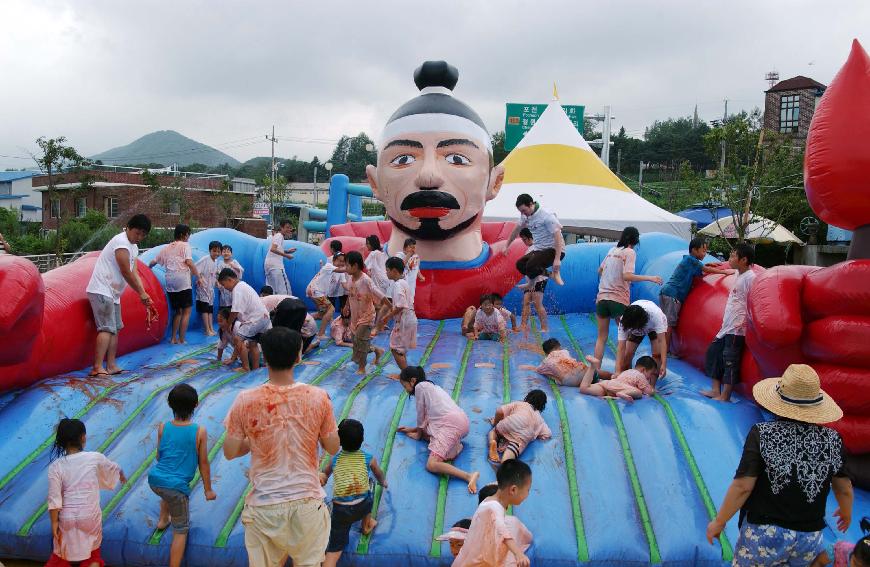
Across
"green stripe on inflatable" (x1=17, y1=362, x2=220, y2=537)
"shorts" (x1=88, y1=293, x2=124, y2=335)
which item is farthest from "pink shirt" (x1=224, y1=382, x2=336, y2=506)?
"shorts" (x1=88, y1=293, x2=124, y2=335)

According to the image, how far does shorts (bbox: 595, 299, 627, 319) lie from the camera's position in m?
5.63

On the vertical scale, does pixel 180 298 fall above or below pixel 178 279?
below

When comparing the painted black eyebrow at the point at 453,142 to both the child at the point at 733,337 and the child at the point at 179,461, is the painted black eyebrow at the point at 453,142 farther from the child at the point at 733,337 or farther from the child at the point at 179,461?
the child at the point at 179,461

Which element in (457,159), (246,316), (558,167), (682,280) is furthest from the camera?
(558,167)

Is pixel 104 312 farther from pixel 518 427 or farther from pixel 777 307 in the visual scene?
pixel 777 307

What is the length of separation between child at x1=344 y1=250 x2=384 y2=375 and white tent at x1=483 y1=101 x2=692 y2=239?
22.7ft

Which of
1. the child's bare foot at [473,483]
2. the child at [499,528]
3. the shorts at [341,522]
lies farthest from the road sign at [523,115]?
the child at [499,528]

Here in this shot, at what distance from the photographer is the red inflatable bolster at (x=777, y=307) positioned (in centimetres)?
405

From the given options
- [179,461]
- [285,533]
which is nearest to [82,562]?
[179,461]

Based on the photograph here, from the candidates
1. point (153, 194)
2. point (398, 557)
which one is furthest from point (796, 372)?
point (153, 194)

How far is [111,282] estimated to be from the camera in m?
5.13

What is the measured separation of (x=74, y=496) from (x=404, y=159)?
186 inches

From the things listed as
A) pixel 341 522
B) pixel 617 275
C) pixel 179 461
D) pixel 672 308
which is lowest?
pixel 341 522

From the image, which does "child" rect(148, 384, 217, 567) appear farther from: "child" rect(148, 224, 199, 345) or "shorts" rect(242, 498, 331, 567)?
"child" rect(148, 224, 199, 345)
